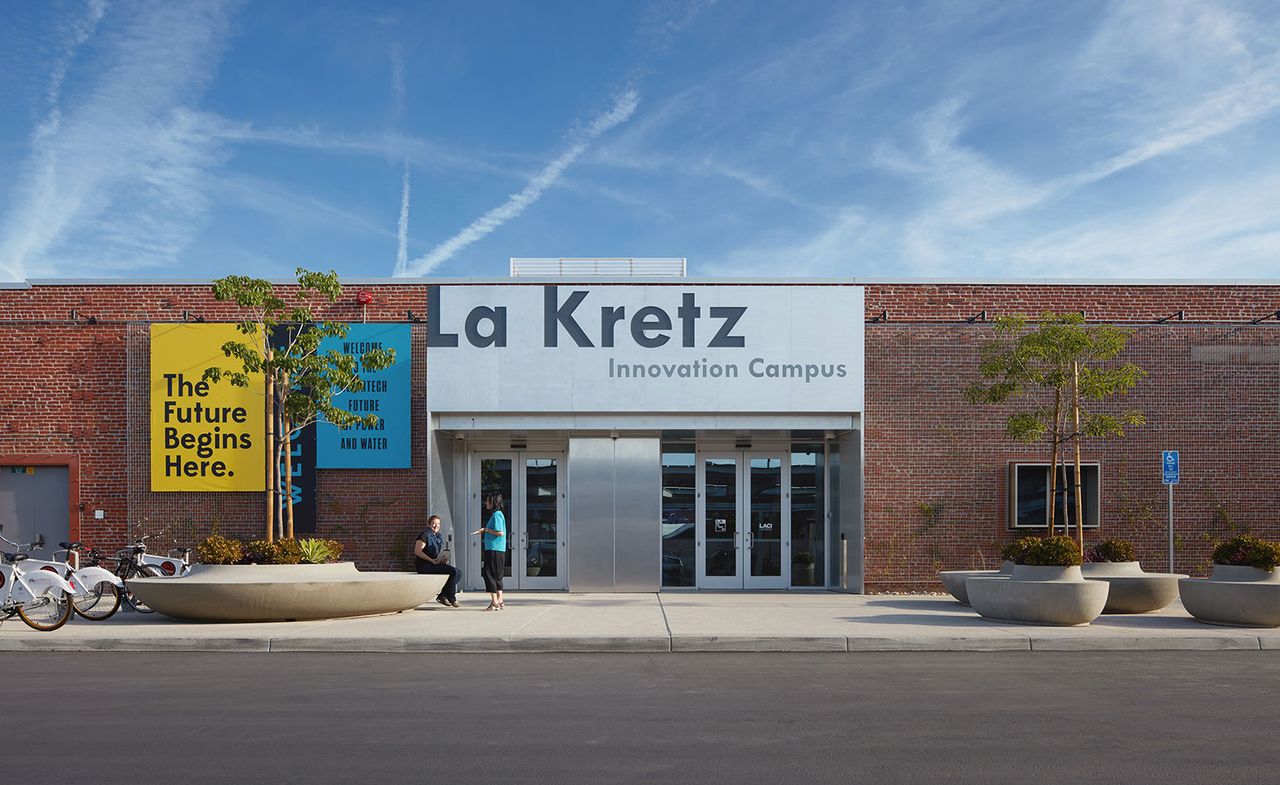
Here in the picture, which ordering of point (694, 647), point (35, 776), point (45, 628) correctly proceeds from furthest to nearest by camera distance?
point (45, 628) < point (694, 647) < point (35, 776)

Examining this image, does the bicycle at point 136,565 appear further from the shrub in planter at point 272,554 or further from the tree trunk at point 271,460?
the shrub in planter at point 272,554

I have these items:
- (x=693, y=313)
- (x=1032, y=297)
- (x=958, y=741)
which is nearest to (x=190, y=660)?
(x=958, y=741)

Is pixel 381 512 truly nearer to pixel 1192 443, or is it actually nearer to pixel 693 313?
pixel 693 313

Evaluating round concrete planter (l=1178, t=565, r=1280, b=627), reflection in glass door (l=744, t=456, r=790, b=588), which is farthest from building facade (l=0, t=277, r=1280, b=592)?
round concrete planter (l=1178, t=565, r=1280, b=627)

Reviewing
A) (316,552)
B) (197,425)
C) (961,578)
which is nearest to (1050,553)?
(961,578)

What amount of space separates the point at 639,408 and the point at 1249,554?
30.7ft

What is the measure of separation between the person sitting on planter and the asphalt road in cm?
432

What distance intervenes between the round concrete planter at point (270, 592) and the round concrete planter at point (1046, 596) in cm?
795

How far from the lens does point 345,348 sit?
18422 millimetres

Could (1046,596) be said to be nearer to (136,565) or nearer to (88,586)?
(88,586)

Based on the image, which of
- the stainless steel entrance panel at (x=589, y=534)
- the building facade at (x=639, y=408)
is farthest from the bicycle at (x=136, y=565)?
the stainless steel entrance panel at (x=589, y=534)

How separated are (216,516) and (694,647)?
1021cm

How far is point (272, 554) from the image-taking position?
14.6 m

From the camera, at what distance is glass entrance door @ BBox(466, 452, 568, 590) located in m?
19.4
